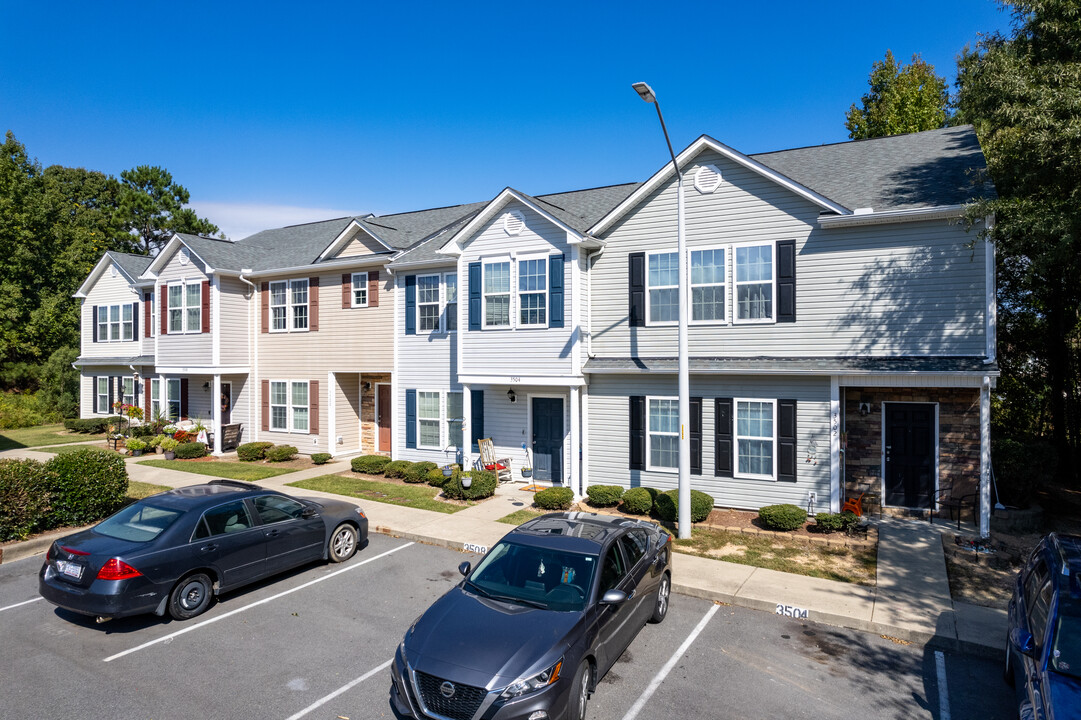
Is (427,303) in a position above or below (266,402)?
above

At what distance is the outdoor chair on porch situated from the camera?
55.8 feet

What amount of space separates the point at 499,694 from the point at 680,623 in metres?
4.02

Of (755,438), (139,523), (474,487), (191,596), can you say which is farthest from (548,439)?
(139,523)

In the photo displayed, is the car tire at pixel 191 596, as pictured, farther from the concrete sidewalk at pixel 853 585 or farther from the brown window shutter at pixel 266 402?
the brown window shutter at pixel 266 402

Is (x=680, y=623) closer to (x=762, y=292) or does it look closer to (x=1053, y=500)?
(x=762, y=292)

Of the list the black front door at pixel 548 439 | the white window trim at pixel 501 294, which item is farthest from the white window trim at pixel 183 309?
the black front door at pixel 548 439

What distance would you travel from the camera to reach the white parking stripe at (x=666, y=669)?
643 centimetres

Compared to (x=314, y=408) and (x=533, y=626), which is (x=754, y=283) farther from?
(x=314, y=408)

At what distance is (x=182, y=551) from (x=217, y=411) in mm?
15531

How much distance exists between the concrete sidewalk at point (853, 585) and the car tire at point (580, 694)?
3.92 metres

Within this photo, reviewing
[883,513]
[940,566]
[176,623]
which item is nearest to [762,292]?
[883,513]

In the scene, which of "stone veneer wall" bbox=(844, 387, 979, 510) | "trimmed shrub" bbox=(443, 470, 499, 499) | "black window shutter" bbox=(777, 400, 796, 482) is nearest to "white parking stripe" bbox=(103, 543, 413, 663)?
"trimmed shrub" bbox=(443, 470, 499, 499)

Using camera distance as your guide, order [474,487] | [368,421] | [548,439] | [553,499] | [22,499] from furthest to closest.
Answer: [368,421], [548,439], [474,487], [553,499], [22,499]

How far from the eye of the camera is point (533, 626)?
6.12 m
